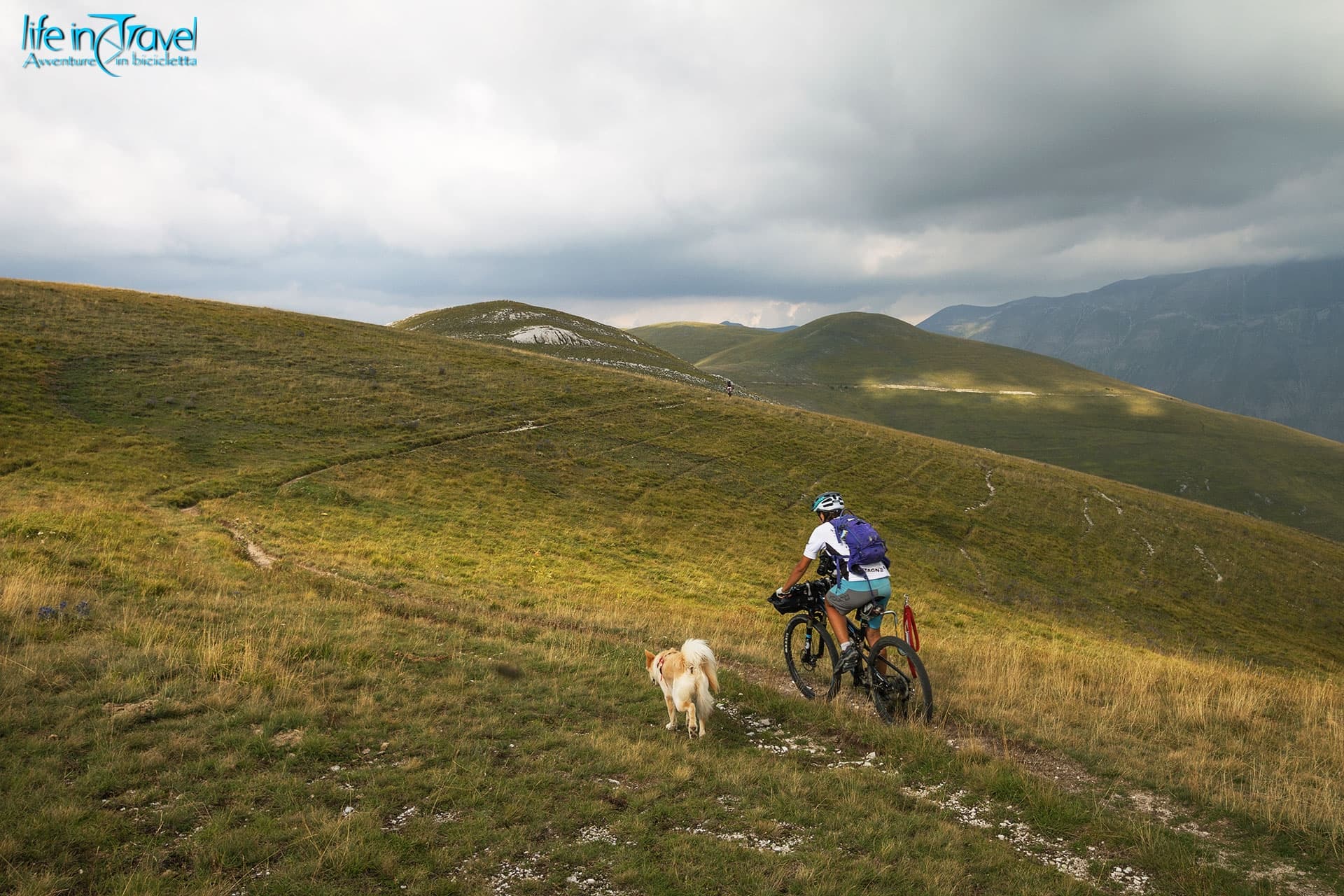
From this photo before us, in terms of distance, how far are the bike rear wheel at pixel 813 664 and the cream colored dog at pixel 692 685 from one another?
2266mm

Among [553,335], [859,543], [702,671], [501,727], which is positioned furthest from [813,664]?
[553,335]

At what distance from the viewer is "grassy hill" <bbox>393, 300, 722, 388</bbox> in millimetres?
99938

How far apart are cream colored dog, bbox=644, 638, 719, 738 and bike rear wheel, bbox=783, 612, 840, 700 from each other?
7.43 feet

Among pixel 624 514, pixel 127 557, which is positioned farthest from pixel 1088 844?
pixel 624 514

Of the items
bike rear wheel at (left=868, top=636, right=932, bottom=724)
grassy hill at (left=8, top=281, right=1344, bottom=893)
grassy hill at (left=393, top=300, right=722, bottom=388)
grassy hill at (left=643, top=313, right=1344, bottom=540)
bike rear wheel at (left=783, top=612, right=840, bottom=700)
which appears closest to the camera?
grassy hill at (left=8, top=281, right=1344, bottom=893)

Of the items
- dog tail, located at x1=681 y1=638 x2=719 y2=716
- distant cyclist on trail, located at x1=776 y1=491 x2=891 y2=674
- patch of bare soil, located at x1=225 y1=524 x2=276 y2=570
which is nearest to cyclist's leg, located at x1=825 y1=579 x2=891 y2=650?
distant cyclist on trail, located at x1=776 y1=491 x2=891 y2=674

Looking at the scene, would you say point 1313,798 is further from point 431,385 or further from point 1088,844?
point 431,385

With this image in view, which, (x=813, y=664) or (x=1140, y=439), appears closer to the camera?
(x=813, y=664)

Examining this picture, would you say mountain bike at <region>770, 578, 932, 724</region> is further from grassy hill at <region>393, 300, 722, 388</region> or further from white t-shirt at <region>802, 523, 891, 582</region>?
grassy hill at <region>393, 300, 722, 388</region>

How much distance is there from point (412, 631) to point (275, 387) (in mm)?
38093

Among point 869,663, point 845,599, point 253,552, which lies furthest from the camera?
point 253,552

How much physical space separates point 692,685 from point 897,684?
3090 mm

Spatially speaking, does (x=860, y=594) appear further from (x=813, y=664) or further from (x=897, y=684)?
(x=813, y=664)

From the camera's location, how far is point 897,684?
9.39 meters
